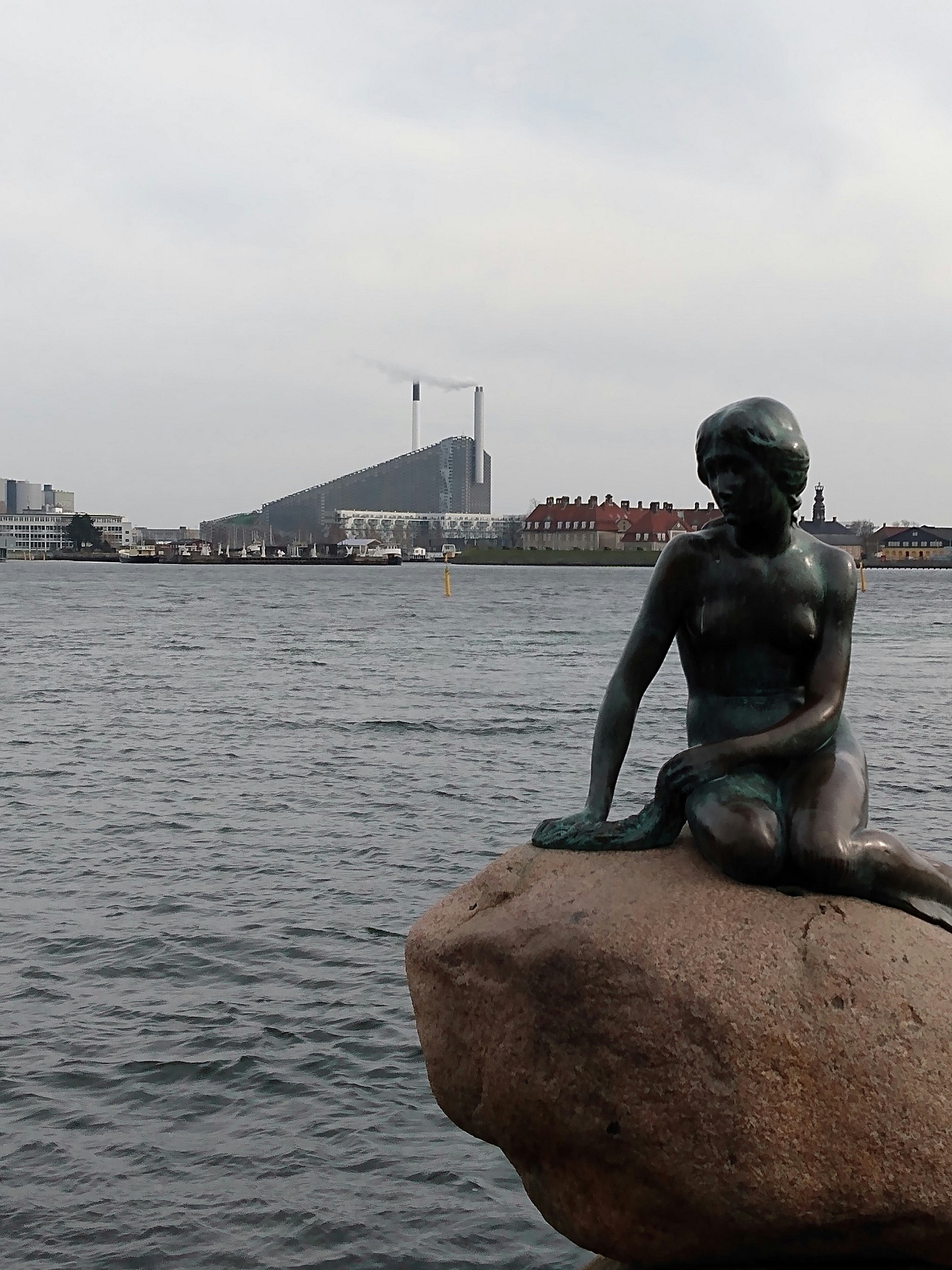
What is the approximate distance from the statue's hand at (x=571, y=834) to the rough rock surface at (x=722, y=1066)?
0.36 m

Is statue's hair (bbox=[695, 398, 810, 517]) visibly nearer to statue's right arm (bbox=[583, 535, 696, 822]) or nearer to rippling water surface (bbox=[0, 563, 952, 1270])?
statue's right arm (bbox=[583, 535, 696, 822])

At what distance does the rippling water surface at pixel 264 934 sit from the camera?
6.45 meters

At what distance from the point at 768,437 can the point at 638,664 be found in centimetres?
100

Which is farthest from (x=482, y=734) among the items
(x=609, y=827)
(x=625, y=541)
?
(x=625, y=541)

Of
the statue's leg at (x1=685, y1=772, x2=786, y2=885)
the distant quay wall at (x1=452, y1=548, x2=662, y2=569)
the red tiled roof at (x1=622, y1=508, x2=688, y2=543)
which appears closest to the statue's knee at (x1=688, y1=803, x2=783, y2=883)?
the statue's leg at (x1=685, y1=772, x2=786, y2=885)

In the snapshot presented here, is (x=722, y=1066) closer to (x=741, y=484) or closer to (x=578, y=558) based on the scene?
(x=741, y=484)

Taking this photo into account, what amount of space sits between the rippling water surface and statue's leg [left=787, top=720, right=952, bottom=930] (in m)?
2.45

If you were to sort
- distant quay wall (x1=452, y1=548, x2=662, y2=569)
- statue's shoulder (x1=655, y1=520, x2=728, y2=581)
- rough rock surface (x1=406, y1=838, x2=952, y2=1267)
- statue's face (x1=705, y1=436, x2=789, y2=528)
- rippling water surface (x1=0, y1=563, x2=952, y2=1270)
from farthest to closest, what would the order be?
distant quay wall (x1=452, y1=548, x2=662, y2=569) < rippling water surface (x1=0, y1=563, x2=952, y2=1270) < statue's shoulder (x1=655, y1=520, x2=728, y2=581) < statue's face (x1=705, y1=436, x2=789, y2=528) < rough rock surface (x1=406, y1=838, x2=952, y2=1267)

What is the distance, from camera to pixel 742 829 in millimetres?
4684

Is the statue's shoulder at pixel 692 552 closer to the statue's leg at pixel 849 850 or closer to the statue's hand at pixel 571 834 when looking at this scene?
the statue's leg at pixel 849 850

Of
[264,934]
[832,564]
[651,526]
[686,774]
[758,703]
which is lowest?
[264,934]

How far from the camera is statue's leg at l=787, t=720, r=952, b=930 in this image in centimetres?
468

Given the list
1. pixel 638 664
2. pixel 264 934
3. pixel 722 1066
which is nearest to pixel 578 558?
pixel 264 934

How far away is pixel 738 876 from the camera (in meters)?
4.72
